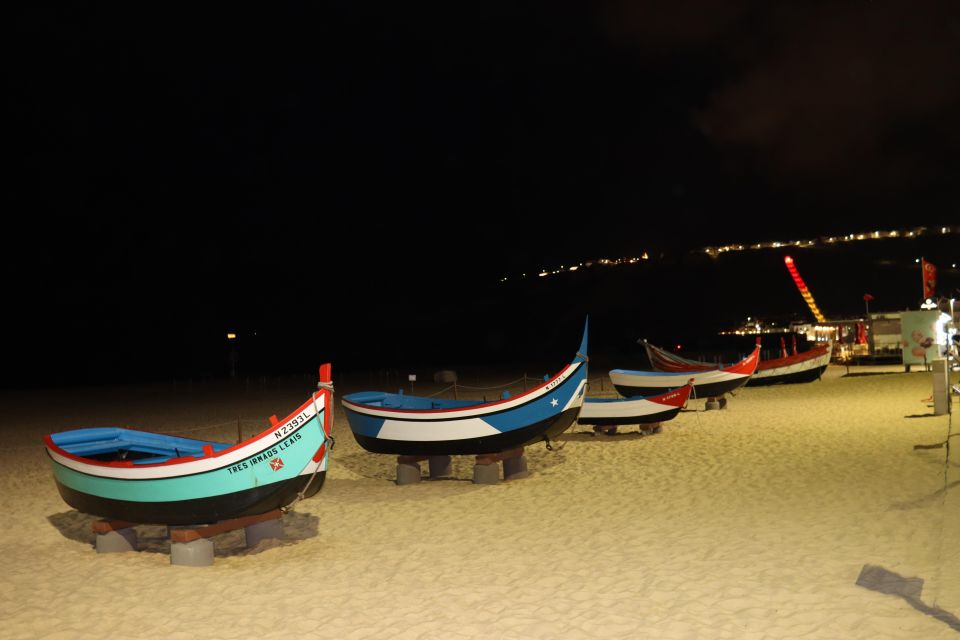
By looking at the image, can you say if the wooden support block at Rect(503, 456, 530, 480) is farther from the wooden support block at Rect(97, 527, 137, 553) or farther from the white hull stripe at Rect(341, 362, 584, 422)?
the wooden support block at Rect(97, 527, 137, 553)

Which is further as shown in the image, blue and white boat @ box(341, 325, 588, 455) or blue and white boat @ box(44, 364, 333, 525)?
blue and white boat @ box(341, 325, 588, 455)

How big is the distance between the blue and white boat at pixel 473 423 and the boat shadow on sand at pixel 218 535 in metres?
1.94

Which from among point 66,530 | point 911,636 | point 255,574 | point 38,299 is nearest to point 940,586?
point 911,636

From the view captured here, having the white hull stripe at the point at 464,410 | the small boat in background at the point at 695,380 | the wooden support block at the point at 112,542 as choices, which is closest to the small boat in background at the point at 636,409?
the white hull stripe at the point at 464,410

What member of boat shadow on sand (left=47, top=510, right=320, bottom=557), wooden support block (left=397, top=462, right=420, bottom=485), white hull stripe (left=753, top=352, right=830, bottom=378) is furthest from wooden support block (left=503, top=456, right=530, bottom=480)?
white hull stripe (left=753, top=352, right=830, bottom=378)

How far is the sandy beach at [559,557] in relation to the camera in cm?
483

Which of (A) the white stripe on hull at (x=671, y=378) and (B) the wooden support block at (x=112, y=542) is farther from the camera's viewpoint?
(A) the white stripe on hull at (x=671, y=378)

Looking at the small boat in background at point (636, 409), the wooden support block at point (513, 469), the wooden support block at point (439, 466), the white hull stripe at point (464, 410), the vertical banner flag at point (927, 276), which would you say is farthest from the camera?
the vertical banner flag at point (927, 276)

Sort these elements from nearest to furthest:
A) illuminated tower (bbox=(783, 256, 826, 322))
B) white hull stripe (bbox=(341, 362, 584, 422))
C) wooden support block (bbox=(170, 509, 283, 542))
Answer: wooden support block (bbox=(170, 509, 283, 542))
white hull stripe (bbox=(341, 362, 584, 422))
illuminated tower (bbox=(783, 256, 826, 322))

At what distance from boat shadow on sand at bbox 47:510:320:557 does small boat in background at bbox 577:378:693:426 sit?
6543mm

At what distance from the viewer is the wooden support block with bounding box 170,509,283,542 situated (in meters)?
6.48

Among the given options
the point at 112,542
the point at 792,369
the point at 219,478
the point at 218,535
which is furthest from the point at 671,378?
the point at 112,542

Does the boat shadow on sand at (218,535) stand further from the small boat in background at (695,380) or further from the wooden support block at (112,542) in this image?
the small boat in background at (695,380)

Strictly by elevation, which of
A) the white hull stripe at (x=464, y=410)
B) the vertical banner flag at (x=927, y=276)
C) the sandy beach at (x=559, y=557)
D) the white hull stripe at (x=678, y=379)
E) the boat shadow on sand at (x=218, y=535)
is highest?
the vertical banner flag at (x=927, y=276)
